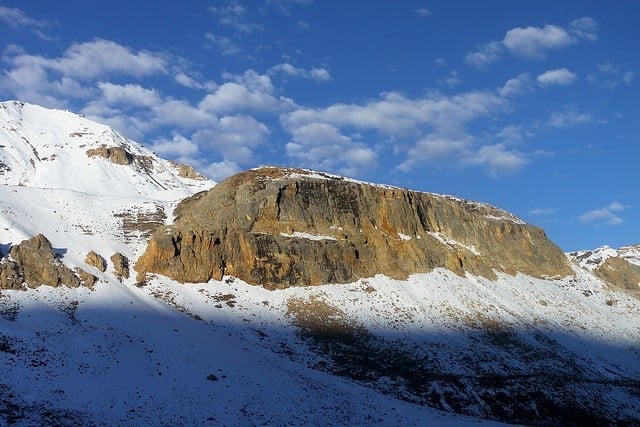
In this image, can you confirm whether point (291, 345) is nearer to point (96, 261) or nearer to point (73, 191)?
point (96, 261)

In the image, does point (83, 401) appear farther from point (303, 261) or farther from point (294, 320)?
Answer: point (303, 261)

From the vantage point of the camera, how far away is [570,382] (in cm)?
4231

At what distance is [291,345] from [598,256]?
63.9 metres

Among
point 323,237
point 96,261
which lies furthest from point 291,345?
point 96,261

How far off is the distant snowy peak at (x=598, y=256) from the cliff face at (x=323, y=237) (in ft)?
43.7

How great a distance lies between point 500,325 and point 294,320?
748 inches

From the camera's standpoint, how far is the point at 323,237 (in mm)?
58500

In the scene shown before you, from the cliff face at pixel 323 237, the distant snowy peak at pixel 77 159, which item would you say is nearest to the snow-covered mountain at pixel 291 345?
the cliff face at pixel 323 237

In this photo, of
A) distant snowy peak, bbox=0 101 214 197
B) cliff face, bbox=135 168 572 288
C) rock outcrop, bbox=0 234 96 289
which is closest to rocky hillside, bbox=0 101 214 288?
rock outcrop, bbox=0 234 96 289

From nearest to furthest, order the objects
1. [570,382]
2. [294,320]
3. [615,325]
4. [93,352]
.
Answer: [93,352], [570,382], [294,320], [615,325]

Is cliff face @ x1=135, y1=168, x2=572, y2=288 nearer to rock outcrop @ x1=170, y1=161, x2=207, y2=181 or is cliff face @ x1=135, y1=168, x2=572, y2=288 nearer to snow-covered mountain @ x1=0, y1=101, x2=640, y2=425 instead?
snow-covered mountain @ x1=0, y1=101, x2=640, y2=425

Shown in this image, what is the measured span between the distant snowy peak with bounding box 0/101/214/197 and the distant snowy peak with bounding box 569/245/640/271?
70.0 m

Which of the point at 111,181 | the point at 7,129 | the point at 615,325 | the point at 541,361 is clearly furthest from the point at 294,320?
the point at 7,129

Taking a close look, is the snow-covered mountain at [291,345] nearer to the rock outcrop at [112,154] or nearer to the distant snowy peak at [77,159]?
the distant snowy peak at [77,159]
